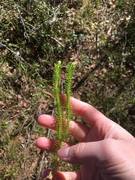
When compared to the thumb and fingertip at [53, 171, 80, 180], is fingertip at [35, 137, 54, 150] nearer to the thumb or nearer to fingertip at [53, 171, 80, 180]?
the thumb

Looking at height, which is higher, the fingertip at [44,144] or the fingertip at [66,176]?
the fingertip at [44,144]

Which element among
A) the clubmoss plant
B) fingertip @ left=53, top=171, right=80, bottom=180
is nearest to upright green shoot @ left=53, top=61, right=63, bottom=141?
the clubmoss plant

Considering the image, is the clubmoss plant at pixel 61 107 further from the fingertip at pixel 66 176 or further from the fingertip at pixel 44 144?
the fingertip at pixel 66 176

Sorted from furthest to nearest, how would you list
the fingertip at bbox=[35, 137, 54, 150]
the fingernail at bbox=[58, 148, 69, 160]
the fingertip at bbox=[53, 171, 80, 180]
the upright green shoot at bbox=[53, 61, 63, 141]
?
the fingertip at bbox=[53, 171, 80, 180], the fingertip at bbox=[35, 137, 54, 150], the fingernail at bbox=[58, 148, 69, 160], the upright green shoot at bbox=[53, 61, 63, 141]

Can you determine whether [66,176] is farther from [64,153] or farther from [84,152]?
[84,152]

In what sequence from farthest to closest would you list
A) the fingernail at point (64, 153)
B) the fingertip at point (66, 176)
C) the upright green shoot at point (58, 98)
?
the fingertip at point (66, 176) → the fingernail at point (64, 153) → the upright green shoot at point (58, 98)

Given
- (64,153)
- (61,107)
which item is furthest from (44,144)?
(61,107)

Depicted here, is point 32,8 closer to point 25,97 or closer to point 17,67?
point 17,67

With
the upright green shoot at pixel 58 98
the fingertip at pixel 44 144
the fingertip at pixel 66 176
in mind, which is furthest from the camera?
the fingertip at pixel 66 176

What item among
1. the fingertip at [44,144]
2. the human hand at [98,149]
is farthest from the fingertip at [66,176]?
the fingertip at [44,144]
